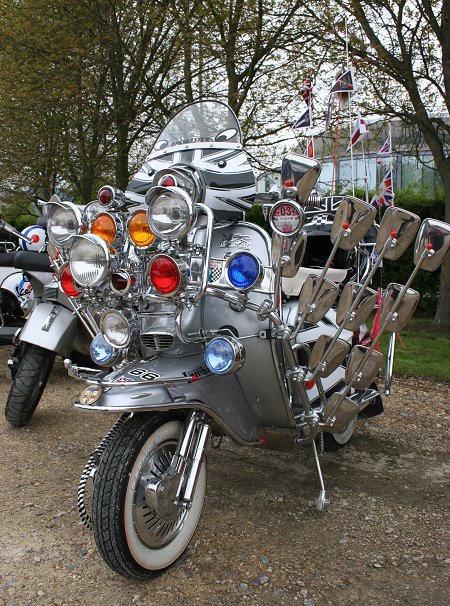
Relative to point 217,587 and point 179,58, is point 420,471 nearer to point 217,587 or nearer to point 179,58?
point 217,587

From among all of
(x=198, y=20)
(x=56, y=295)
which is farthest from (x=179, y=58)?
(x=56, y=295)

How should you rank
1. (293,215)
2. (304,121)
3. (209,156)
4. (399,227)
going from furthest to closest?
1. (304,121)
2. (209,156)
3. (399,227)
4. (293,215)

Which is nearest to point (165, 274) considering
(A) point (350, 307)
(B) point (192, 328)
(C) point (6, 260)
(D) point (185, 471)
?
(B) point (192, 328)

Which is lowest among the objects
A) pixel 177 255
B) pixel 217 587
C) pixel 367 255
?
pixel 217 587

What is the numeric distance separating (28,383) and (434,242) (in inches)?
111

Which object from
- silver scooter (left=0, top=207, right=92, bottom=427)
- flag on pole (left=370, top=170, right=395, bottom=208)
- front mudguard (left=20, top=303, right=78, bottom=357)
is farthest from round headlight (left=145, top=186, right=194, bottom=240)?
flag on pole (left=370, top=170, right=395, bottom=208)

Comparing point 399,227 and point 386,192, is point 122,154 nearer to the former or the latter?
point 386,192

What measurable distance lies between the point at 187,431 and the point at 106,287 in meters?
0.66

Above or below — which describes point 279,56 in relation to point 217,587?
above

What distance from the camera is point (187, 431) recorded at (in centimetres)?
240

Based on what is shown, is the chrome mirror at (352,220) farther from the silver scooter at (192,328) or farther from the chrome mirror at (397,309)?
the chrome mirror at (397,309)

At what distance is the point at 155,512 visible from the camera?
2.28m

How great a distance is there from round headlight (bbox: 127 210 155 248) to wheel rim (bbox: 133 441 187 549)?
80cm

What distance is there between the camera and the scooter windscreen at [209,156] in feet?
9.47
